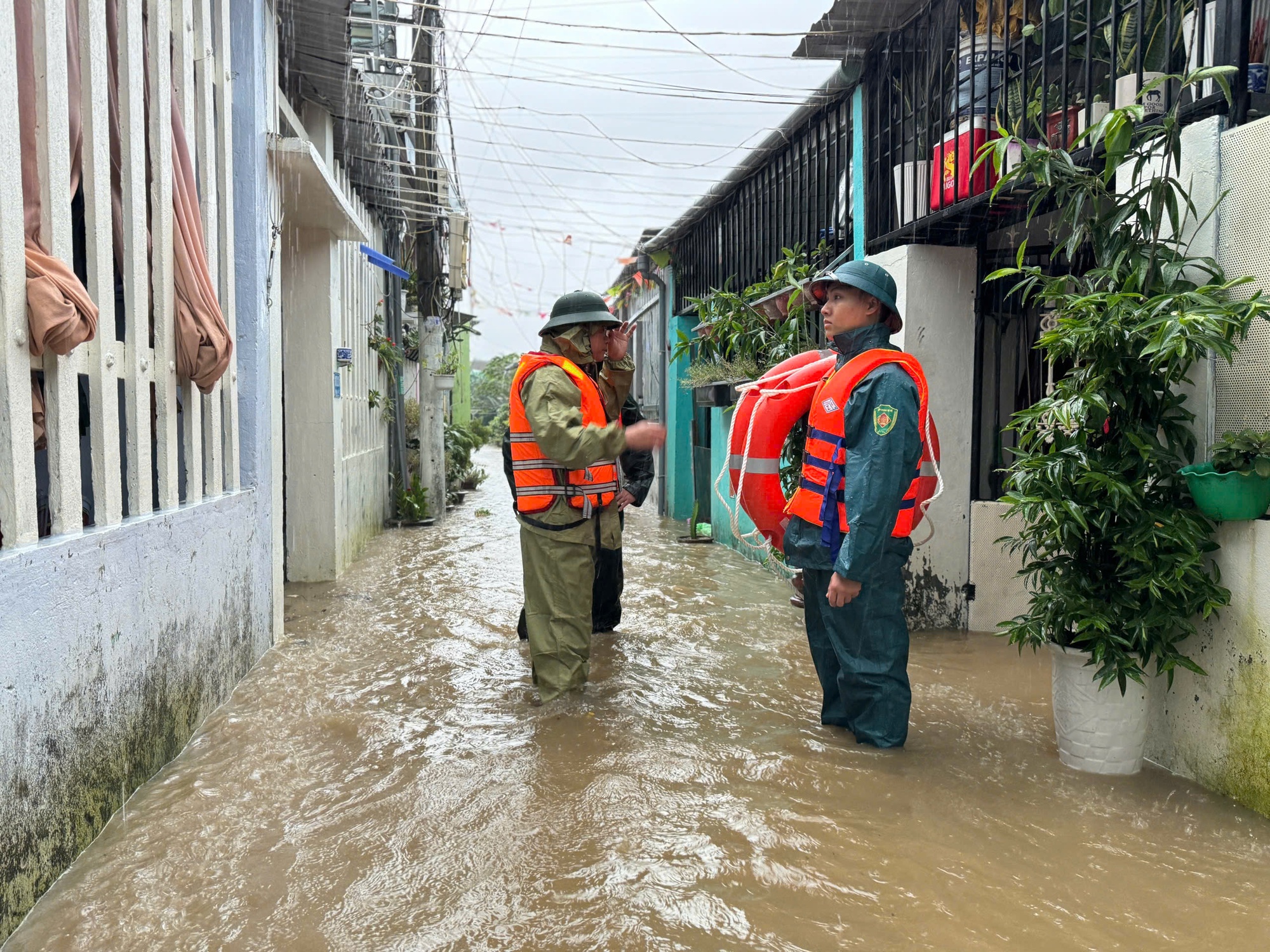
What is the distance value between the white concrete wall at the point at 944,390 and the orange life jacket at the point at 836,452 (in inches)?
79.4

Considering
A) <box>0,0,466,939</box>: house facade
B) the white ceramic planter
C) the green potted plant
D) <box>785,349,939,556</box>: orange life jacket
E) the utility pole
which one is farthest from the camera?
the utility pole

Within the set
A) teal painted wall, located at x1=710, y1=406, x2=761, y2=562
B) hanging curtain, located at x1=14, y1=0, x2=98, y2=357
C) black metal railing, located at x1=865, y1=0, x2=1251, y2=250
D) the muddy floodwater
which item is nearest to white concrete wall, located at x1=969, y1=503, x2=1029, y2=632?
the muddy floodwater

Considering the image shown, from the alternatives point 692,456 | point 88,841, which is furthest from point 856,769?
point 692,456

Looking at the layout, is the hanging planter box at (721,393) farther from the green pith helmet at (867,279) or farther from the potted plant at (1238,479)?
the potted plant at (1238,479)

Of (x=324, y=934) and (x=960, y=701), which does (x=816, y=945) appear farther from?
(x=960, y=701)

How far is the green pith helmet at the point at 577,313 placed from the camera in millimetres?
4234

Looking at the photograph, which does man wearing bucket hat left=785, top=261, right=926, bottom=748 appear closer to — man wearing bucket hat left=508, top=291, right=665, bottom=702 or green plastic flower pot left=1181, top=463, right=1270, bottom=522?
man wearing bucket hat left=508, top=291, right=665, bottom=702

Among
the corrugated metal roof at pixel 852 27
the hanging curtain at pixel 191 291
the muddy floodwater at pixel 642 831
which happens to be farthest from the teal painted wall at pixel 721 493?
the hanging curtain at pixel 191 291

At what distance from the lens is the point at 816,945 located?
89.0 inches

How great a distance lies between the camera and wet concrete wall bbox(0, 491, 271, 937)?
2.38m

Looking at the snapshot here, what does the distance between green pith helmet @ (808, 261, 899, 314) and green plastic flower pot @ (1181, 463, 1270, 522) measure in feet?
4.11

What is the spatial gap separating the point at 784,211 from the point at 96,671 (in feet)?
22.0

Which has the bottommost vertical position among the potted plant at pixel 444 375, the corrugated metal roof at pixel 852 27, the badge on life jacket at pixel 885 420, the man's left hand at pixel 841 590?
the man's left hand at pixel 841 590

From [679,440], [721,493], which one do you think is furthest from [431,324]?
[721,493]
